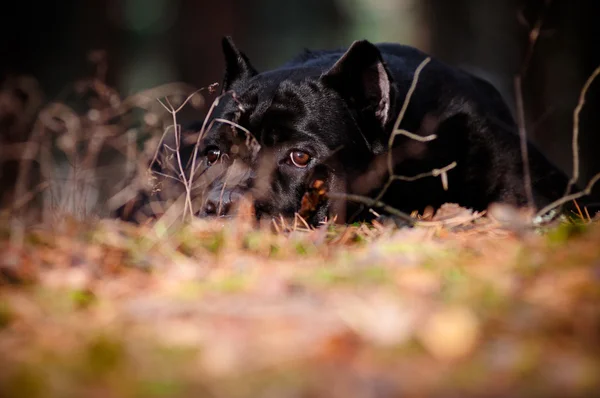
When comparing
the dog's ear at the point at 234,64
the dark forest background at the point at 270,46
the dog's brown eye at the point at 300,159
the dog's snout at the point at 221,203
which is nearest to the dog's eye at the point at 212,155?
the dog's ear at the point at 234,64

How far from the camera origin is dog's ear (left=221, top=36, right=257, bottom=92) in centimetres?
455

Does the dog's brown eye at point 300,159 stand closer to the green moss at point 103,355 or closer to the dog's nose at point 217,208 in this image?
the dog's nose at point 217,208

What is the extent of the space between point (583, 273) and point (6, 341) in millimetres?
1611

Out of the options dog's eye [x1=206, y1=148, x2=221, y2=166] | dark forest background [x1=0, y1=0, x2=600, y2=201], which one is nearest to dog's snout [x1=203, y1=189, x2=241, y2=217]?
dog's eye [x1=206, y1=148, x2=221, y2=166]

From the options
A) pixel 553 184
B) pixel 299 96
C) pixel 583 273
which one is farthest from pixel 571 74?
pixel 583 273

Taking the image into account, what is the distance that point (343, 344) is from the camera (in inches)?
62.7

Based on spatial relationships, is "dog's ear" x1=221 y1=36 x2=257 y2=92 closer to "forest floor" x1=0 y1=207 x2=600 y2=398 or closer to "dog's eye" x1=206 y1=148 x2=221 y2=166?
"dog's eye" x1=206 y1=148 x2=221 y2=166

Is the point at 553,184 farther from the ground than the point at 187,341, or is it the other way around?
the point at 187,341

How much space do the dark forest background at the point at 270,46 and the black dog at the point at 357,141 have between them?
0.43m

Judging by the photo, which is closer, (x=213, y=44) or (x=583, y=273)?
(x=583, y=273)

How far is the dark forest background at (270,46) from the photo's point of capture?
23.3 feet

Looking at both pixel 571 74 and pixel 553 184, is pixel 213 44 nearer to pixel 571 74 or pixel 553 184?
pixel 571 74

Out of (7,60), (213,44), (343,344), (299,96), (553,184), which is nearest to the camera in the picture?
(343,344)

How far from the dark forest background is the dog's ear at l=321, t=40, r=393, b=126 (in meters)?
0.94
